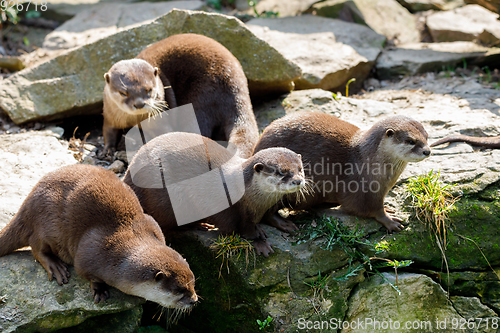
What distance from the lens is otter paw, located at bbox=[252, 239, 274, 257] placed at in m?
3.12

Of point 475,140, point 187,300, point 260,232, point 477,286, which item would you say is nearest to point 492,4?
point 475,140

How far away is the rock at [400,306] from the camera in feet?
10.1

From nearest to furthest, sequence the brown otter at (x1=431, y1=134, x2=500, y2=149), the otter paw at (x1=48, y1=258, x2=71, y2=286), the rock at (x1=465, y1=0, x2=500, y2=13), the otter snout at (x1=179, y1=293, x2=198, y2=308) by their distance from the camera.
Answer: the otter snout at (x1=179, y1=293, x2=198, y2=308) → the otter paw at (x1=48, y1=258, x2=71, y2=286) → the brown otter at (x1=431, y1=134, x2=500, y2=149) → the rock at (x1=465, y1=0, x2=500, y2=13)

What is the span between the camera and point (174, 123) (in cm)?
419

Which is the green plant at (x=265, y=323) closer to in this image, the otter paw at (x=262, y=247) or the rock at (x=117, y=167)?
the otter paw at (x=262, y=247)

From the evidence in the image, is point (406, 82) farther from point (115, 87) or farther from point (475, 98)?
point (115, 87)

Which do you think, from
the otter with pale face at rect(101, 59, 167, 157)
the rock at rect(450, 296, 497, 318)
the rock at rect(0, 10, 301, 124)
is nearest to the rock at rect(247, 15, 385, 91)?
the rock at rect(0, 10, 301, 124)

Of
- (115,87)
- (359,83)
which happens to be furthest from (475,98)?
(115,87)

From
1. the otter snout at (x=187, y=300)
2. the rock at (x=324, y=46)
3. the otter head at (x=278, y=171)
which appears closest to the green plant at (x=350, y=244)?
the otter head at (x=278, y=171)

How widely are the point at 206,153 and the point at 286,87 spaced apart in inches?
80.6

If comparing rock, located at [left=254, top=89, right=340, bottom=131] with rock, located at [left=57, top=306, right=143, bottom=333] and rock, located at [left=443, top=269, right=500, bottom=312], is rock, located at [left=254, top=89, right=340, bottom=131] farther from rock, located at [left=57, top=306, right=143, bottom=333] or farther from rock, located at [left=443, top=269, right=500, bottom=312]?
rock, located at [left=57, top=306, right=143, bottom=333]

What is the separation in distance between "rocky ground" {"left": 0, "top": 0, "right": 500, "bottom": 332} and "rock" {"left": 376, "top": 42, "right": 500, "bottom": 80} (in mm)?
19

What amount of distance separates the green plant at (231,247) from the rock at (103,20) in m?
3.77

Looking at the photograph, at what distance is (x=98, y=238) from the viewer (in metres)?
2.78
